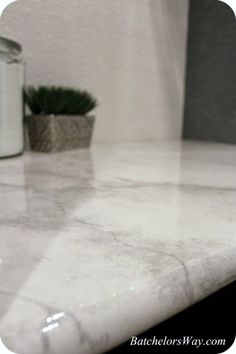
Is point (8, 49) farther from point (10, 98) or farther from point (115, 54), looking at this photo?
point (115, 54)

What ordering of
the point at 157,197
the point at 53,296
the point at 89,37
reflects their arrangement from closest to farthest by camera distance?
the point at 53,296 → the point at 157,197 → the point at 89,37

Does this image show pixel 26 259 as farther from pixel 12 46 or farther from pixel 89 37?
pixel 89 37

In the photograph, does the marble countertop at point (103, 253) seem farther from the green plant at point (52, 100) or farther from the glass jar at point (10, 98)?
the green plant at point (52, 100)

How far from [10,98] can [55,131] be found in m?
0.11

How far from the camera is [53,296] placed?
0.22 m

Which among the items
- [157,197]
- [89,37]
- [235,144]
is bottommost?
[235,144]

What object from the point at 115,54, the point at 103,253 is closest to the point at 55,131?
the point at 115,54

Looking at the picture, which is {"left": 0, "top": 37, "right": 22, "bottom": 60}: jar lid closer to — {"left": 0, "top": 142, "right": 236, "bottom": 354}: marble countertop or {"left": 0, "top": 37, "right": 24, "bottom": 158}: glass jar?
{"left": 0, "top": 37, "right": 24, "bottom": 158}: glass jar

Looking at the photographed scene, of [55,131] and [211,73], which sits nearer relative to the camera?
[55,131]

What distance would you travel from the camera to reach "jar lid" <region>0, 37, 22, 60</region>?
1.83 ft

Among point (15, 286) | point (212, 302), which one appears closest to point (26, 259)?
point (15, 286)

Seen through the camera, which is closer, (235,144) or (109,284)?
(109,284)

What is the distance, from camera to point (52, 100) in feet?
2.22

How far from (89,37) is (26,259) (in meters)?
0.64
